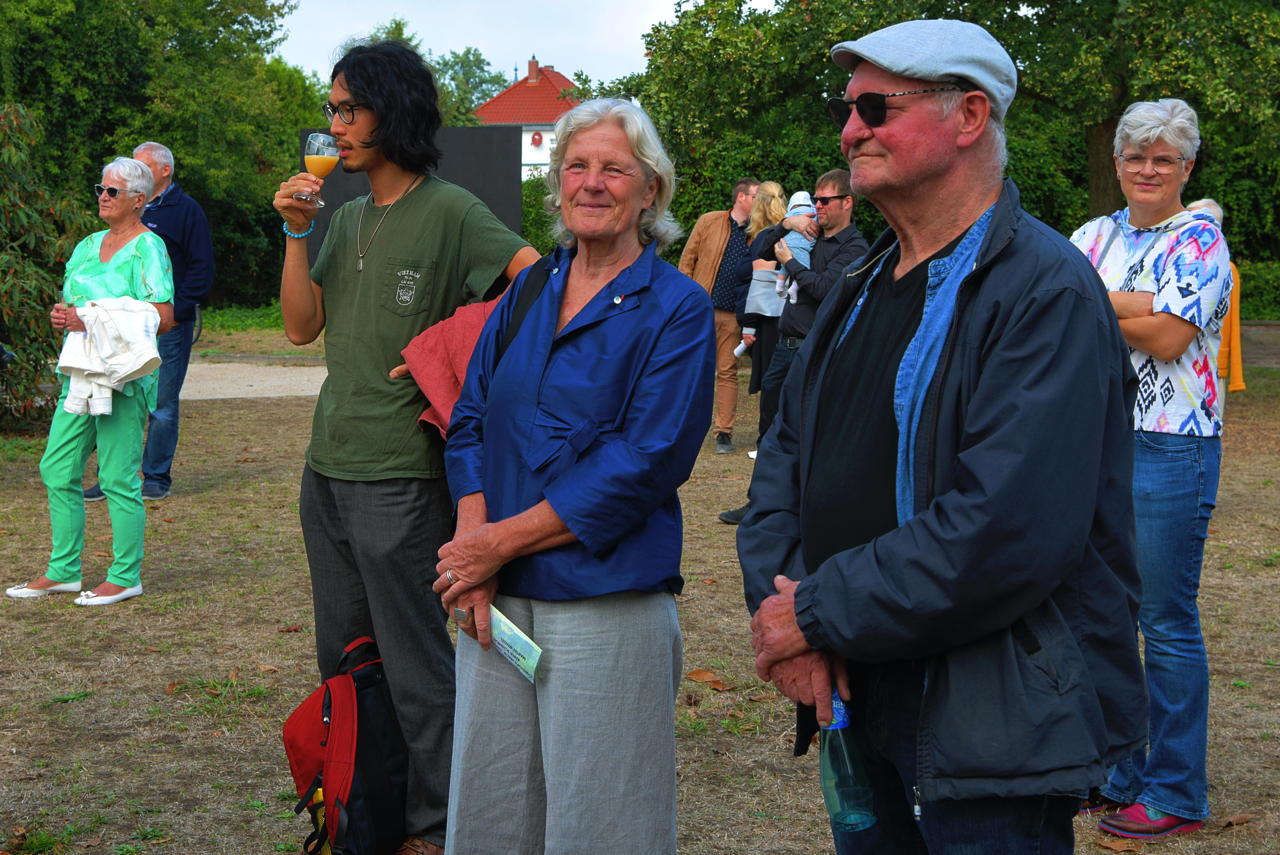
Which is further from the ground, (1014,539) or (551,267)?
(551,267)

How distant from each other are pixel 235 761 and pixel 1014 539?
3468mm

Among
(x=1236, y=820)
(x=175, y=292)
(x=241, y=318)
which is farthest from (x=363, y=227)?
(x=241, y=318)

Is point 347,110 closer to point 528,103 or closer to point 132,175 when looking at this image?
point 132,175

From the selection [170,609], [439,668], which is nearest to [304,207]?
[439,668]

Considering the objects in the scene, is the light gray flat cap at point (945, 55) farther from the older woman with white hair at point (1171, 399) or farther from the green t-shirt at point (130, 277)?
the green t-shirt at point (130, 277)

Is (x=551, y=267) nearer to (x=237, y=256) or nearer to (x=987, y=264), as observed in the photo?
(x=987, y=264)

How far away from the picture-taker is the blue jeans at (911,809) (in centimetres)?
206

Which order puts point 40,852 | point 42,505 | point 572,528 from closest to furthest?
point 572,528
point 40,852
point 42,505

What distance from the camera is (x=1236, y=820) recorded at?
4.07 meters

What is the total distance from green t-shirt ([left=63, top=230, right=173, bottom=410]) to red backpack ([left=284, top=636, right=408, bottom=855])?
3.45 metres

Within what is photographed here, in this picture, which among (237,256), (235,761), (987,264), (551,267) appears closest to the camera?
(987,264)

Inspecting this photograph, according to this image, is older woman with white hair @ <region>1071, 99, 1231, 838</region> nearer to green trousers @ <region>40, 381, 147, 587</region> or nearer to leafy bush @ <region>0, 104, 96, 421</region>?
green trousers @ <region>40, 381, 147, 587</region>

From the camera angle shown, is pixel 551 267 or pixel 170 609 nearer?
pixel 551 267

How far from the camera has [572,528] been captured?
274 centimetres
